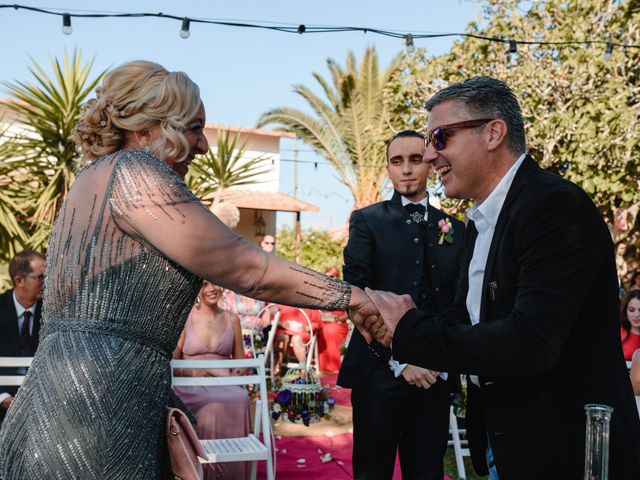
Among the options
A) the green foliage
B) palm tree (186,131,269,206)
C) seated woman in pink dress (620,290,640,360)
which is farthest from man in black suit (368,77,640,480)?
the green foliage

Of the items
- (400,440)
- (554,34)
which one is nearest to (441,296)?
(400,440)

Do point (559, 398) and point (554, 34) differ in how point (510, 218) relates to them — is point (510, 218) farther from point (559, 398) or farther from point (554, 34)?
point (554, 34)

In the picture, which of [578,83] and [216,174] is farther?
[216,174]

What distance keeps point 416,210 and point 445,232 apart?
0.21 meters

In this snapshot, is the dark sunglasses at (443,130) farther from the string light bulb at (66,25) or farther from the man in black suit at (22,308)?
the string light bulb at (66,25)

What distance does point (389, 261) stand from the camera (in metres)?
3.67

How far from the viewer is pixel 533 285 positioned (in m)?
1.98

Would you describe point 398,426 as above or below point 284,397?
above

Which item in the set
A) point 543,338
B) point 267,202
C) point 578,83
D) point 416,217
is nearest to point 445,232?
point 416,217

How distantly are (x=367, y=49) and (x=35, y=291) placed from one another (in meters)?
17.0

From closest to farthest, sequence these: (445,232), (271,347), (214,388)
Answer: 1. (445,232)
2. (214,388)
3. (271,347)

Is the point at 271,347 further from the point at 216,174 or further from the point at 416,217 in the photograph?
the point at 416,217

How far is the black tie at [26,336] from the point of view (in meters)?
5.73

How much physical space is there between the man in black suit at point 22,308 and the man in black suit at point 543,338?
14.4 feet
